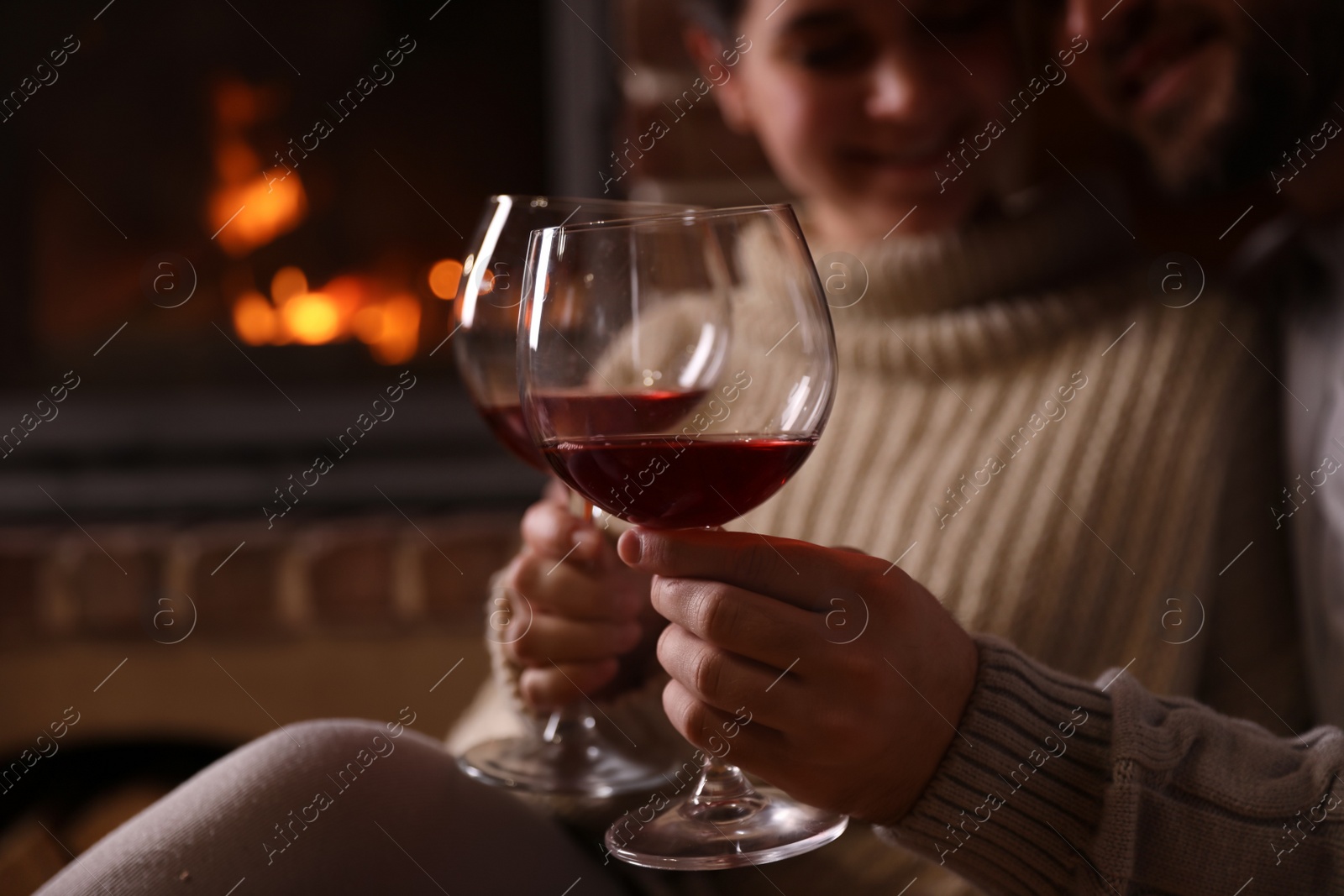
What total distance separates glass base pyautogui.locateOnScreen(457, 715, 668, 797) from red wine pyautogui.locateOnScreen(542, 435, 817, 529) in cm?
20

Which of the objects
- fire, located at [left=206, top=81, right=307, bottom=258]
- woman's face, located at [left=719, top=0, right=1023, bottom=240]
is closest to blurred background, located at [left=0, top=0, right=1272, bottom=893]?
fire, located at [left=206, top=81, right=307, bottom=258]

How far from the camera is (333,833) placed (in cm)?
66

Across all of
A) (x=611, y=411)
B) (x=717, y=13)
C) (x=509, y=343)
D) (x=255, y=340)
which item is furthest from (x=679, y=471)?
(x=255, y=340)

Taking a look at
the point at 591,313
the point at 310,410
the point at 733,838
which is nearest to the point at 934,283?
the point at 591,313

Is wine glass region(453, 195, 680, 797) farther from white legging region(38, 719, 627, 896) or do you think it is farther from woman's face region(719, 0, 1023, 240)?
woman's face region(719, 0, 1023, 240)

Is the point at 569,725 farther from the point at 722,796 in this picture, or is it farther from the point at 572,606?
the point at 722,796

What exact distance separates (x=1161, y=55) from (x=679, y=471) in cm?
62

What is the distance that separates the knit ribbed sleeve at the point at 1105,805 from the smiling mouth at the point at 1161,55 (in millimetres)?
540

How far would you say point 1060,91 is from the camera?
1.41m

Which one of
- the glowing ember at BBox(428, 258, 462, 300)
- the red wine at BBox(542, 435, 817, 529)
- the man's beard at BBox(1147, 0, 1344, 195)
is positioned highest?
the man's beard at BBox(1147, 0, 1344, 195)

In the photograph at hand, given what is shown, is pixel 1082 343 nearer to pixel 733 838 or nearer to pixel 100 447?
pixel 733 838

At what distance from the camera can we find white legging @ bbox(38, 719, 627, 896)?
0.61 m

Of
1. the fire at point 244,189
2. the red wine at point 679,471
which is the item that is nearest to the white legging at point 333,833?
the red wine at point 679,471

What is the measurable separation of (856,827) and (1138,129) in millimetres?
610
